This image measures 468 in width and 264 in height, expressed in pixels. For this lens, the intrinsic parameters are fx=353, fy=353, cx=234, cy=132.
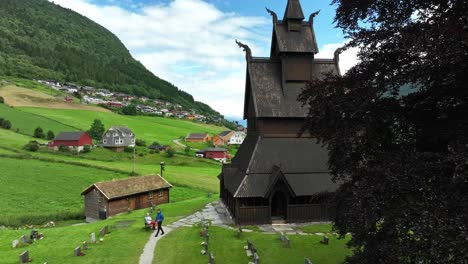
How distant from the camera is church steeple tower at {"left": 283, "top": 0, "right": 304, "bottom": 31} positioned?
31.3 m

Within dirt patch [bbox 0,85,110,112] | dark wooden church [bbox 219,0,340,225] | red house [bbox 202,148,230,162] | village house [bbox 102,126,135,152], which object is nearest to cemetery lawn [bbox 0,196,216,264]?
dark wooden church [bbox 219,0,340,225]

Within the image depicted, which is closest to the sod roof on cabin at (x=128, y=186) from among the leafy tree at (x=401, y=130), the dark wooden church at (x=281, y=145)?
the dark wooden church at (x=281, y=145)

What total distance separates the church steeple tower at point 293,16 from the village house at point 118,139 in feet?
261

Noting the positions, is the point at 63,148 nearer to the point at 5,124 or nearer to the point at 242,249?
the point at 5,124

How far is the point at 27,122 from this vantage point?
114062 millimetres

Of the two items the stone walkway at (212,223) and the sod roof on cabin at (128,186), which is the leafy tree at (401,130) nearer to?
the stone walkway at (212,223)

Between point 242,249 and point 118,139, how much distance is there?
294 feet

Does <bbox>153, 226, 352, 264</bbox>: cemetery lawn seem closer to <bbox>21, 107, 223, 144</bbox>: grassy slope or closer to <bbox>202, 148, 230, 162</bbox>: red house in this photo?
<bbox>202, 148, 230, 162</bbox>: red house

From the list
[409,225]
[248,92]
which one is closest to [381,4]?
[409,225]

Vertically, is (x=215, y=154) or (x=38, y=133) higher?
(x=38, y=133)

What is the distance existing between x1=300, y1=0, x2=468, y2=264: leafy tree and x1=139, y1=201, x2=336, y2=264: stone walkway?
12.5 metres

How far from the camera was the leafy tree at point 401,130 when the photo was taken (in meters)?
9.44

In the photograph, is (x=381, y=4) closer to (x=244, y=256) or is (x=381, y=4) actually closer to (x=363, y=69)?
(x=363, y=69)

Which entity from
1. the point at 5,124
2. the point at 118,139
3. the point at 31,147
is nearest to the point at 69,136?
the point at 118,139
